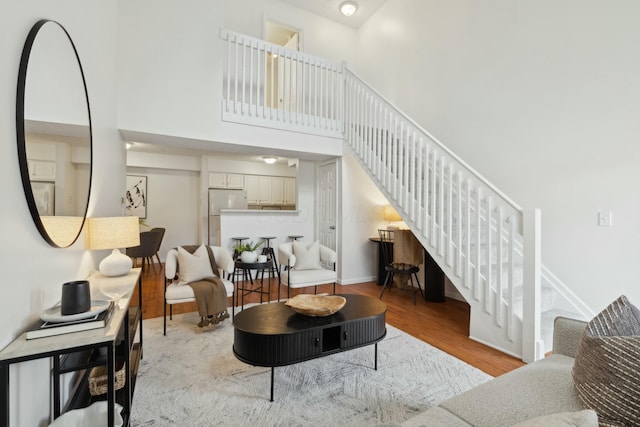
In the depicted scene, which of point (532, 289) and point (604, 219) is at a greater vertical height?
point (604, 219)

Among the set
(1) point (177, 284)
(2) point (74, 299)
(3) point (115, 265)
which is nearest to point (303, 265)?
(1) point (177, 284)

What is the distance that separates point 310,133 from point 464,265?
9.51 ft

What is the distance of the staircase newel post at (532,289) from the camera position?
2.36m

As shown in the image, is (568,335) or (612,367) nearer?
(612,367)

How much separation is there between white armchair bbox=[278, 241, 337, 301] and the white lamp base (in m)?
1.56

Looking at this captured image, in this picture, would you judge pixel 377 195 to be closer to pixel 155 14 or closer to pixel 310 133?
pixel 310 133

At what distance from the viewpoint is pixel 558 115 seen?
304 centimetres

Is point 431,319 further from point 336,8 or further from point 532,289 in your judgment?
point 336,8

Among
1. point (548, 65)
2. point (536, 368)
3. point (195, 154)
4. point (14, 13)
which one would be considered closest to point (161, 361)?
point (14, 13)

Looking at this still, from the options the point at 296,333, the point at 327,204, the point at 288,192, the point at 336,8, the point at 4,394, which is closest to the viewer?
the point at 4,394

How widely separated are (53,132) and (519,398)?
2.43m

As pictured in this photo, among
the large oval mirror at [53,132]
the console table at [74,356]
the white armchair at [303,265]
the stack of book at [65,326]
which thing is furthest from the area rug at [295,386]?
the large oval mirror at [53,132]

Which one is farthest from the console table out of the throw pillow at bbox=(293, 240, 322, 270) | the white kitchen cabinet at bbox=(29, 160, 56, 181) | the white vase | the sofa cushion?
the throw pillow at bbox=(293, 240, 322, 270)

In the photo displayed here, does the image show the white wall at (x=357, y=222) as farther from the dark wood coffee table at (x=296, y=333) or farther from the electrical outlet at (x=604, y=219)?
the electrical outlet at (x=604, y=219)
